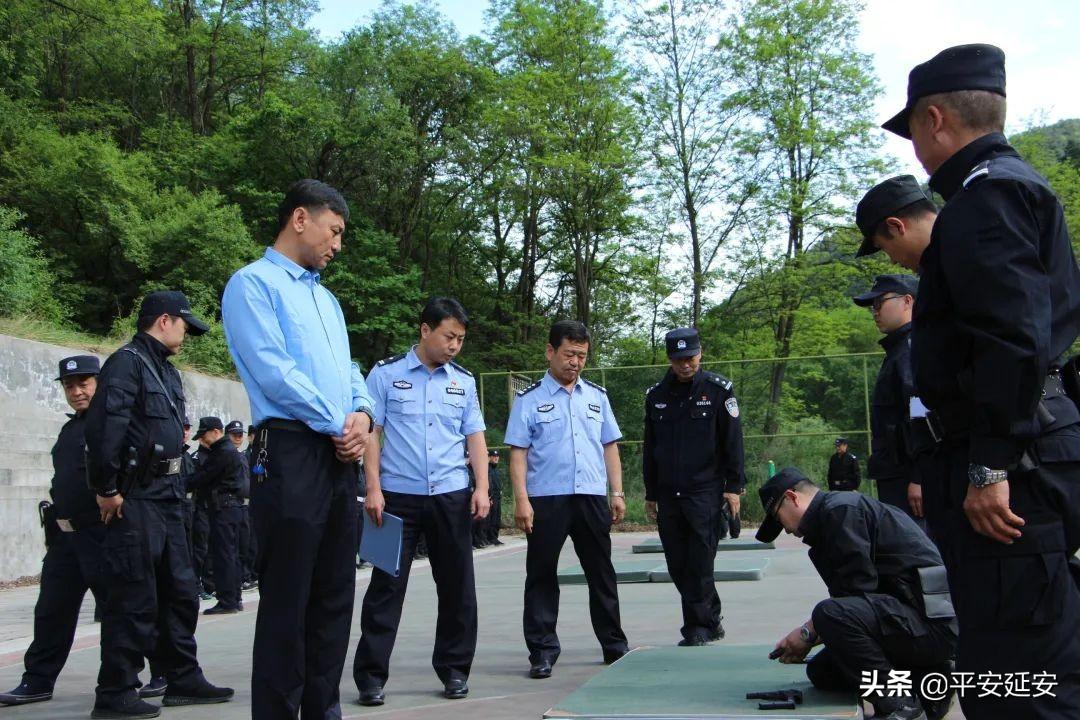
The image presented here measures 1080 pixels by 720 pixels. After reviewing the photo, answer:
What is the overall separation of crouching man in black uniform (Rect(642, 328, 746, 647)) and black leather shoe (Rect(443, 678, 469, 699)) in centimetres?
186

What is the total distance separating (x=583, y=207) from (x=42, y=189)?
16685 mm

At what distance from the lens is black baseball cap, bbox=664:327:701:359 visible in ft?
24.2

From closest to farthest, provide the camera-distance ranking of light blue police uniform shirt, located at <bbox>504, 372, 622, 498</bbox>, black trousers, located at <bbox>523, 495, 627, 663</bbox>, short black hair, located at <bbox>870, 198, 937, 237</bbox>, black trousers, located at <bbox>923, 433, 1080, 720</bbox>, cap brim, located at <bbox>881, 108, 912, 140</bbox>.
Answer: black trousers, located at <bbox>923, 433, 1080, 720</bbox> → cap brim, located at <bbox>881, 108, 912, 140</bbox> → short black hair, located at <bbox>870, 198, 937, 237</bbox> → black trousers, located at <bbox>523, 495, 627, 663</bbox> → light blue police uniform shirt, located at <bbox>504, 372, 622, 498</bbox>

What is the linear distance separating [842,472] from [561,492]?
1695 centimetres

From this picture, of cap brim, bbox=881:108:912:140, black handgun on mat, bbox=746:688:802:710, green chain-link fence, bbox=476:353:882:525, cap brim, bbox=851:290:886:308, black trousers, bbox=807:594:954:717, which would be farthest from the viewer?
green chain-link fence, bbox=476:353:882:525

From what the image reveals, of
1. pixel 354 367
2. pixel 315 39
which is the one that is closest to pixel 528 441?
pixel 354 367

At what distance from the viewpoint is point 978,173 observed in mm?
2707

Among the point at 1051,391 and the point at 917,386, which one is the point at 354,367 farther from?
the point at 1051,391

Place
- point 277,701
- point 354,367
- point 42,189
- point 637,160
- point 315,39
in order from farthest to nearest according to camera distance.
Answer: point 315,39 < point 637,160 < point 42,189 < point 354,367 < point 277,701

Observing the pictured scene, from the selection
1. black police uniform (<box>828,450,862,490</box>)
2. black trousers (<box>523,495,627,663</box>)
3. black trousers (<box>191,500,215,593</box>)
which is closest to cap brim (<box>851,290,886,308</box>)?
black trousers (<box>523,495,627,663</box>)

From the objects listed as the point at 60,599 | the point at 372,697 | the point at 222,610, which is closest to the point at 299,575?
the point at 372,697

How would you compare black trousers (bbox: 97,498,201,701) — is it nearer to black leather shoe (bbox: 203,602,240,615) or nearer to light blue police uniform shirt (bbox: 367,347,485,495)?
light blue police uniform shirt (bbox: 367,347,485,495)

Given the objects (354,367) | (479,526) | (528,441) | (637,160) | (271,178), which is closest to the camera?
(354,367)

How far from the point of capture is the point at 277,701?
3.72 m
